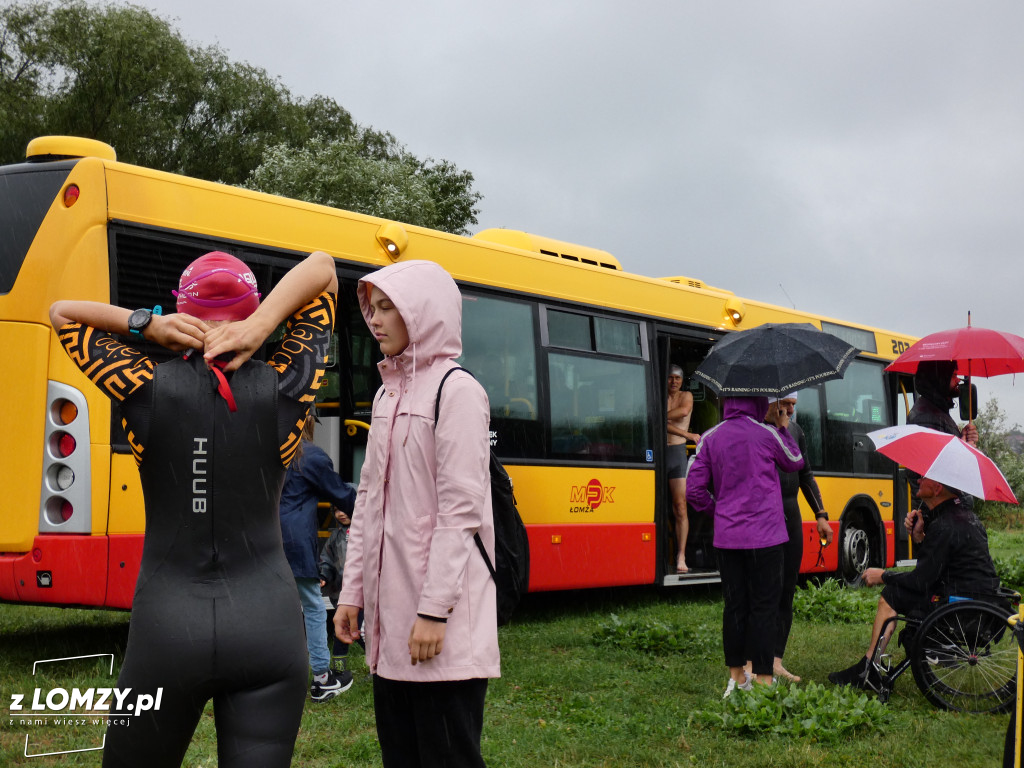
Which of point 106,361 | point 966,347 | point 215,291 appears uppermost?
point 966,347

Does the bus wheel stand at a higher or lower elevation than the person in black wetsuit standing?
lower

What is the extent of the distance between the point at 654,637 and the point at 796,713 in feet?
7.63

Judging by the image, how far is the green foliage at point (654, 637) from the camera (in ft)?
25.2

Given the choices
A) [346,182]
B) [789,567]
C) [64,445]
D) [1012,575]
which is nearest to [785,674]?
[789,567]

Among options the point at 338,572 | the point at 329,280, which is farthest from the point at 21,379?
Answer: the point at 329,280

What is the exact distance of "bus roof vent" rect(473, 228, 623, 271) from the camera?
9555 mm

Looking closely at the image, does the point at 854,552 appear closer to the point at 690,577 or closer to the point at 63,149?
the point at 690,577

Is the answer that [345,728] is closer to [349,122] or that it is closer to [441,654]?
[441,654]

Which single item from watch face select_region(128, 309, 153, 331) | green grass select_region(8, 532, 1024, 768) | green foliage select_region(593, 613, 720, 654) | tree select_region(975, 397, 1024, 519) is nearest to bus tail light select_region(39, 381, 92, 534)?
green grass select_region(8, 532, 1024, 768)

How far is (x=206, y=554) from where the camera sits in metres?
2.43

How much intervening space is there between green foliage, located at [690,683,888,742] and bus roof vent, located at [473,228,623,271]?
4.82 metres

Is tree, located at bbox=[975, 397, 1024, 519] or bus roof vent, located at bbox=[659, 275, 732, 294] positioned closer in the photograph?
bus roof vent, located at bbox=[659, 275, 732, 294]

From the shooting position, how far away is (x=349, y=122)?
3781cm

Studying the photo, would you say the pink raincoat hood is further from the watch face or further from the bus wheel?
the bus wheel
